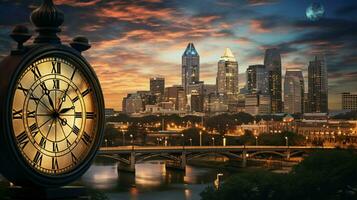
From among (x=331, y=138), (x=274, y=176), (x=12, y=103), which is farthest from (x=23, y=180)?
(x=331, y=138)

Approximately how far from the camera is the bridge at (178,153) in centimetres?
3538

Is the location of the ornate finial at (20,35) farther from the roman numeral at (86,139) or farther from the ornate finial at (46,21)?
the roman numeral at (86,139)

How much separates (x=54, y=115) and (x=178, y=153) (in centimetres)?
3638

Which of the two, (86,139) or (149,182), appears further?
(149,182)

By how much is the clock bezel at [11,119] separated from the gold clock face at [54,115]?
20 millimetres

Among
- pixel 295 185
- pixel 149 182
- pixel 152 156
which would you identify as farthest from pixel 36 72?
pixel 152 156

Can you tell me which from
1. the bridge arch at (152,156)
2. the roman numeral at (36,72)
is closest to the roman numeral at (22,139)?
the roman numeral at (36,72)

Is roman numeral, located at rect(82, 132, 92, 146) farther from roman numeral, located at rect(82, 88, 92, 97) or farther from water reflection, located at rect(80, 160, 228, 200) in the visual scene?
water reflection, located at rect(80, 160, 228, 200)

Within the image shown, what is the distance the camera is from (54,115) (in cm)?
297

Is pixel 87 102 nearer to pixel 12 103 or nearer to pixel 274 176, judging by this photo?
pixel 12 103

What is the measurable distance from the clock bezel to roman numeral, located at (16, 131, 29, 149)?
0.06 metres

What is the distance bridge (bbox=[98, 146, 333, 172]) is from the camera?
35.4 m

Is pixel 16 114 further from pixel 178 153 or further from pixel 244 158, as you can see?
pixel 244 158

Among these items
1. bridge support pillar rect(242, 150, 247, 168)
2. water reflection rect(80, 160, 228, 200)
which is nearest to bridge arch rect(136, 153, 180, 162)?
water reflection rect(80, 160, 228, 200)
